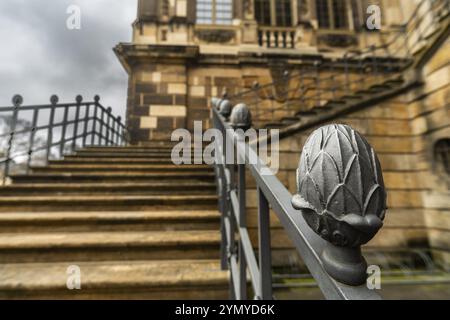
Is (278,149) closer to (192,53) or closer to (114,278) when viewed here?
(114,278)

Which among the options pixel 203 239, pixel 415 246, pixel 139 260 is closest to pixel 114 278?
pixel 139 260

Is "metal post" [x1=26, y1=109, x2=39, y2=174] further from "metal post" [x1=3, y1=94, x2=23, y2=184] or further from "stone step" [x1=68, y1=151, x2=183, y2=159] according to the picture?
"stone step" [x1=68, y1=151, x2=183, y2=159]

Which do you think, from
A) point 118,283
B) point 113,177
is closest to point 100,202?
point 113,177

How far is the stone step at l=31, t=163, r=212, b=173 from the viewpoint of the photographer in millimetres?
4270

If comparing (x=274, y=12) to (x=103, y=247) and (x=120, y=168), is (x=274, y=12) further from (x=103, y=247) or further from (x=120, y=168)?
(x=103, y=247)

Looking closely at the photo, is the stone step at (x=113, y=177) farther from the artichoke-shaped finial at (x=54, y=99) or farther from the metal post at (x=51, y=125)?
the artichoke-shaped finial at (x=54, y=99)

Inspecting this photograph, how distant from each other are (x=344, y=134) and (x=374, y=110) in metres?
5.49

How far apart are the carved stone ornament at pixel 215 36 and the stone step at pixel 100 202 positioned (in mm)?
7712

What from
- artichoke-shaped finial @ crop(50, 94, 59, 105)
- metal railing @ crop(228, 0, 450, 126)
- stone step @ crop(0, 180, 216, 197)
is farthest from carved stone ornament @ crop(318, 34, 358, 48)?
artichoke-shaped finial @ crop(50, 94, 59, 105)

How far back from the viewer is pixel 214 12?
9.84m

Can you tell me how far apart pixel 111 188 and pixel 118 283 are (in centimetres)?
191

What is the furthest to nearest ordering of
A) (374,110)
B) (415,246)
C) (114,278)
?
(374,110) < (415,246) < (114,278)

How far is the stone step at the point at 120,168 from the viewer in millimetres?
4270

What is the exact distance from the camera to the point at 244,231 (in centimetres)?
176
